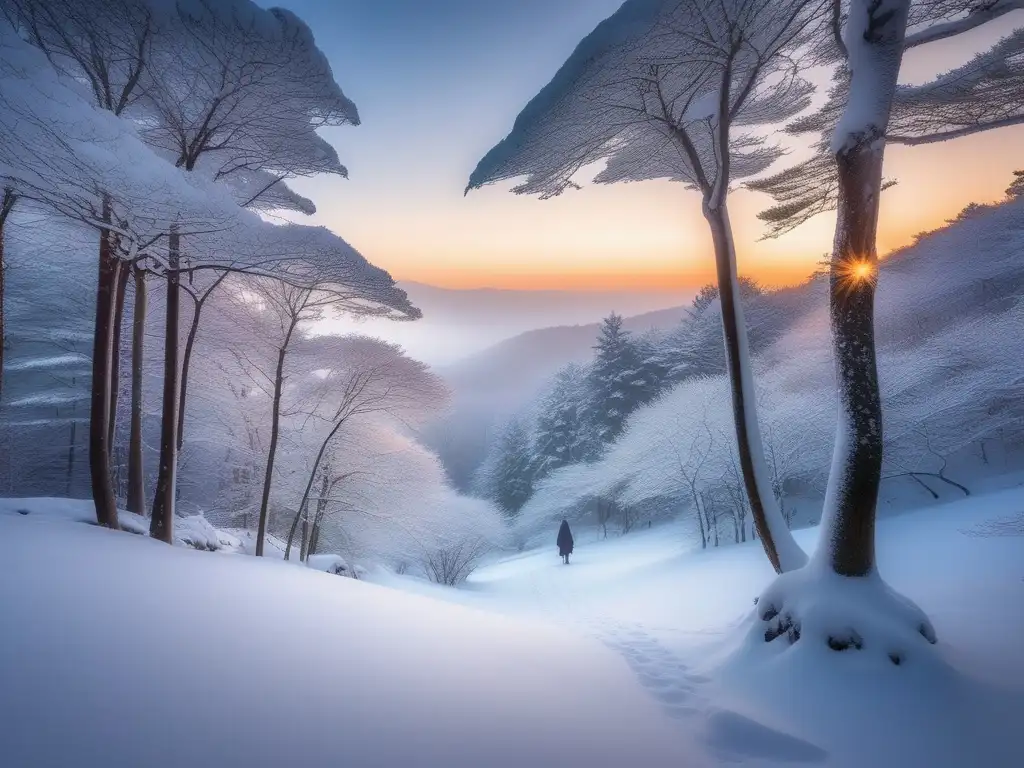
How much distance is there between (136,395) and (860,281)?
9.77 m

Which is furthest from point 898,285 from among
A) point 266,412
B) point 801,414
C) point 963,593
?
point 266,412

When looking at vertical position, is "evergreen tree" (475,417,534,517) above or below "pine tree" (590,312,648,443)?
below

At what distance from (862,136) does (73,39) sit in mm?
9272

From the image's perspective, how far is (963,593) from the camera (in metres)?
4.55

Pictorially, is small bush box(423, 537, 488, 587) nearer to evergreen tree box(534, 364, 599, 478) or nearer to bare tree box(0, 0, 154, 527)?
bare tree box(0, 0, 154, 527)

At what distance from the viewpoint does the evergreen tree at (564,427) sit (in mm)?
30328

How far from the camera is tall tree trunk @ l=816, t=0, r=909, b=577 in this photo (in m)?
3.72

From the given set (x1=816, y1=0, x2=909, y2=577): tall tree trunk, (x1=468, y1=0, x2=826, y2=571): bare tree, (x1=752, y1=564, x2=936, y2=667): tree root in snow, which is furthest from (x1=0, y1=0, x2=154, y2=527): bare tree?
(x1=752, y1=564, x2=936, y2=667): tree root in snow

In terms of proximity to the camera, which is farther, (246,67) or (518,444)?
(518,444)

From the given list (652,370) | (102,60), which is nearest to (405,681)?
(102,60)

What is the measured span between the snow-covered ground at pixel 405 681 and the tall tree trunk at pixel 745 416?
100cm

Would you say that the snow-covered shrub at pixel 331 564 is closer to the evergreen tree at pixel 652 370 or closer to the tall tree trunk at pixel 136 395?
the tall tree trunk at pixel 136 395

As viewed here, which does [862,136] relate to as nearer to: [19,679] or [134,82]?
[19,679]

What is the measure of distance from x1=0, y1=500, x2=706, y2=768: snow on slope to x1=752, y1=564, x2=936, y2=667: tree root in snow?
4.78ft
